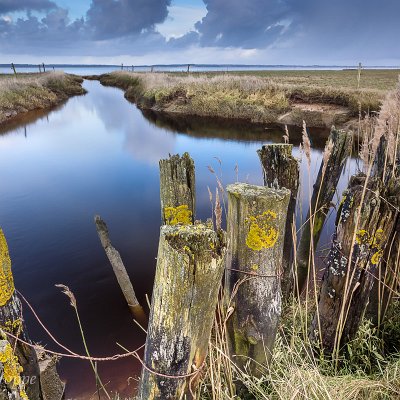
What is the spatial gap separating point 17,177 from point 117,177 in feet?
13.5

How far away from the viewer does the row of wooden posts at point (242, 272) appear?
1502mm

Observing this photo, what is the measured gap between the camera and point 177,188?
271 cm

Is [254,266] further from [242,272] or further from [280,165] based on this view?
[280,165]

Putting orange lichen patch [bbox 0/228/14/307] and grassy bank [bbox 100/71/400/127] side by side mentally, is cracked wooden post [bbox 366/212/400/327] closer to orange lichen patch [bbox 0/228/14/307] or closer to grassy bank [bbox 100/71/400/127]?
orange lichen patch [bbox 0/228/14/307]

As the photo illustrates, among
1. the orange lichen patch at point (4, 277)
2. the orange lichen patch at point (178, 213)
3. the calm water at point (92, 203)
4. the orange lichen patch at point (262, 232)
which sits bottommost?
the calm water at point (92, 203)

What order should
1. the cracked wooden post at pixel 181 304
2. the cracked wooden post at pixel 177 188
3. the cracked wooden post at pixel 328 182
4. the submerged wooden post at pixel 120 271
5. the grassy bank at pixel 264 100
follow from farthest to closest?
the grassy bank at pixel 264 100 → the submerged wooden post at pixel 120 271 → the cracked wooden post at pixel 328 182 → the cracked wooden post at pixel 177 188 → the cracked wooden post at pixel 181 304

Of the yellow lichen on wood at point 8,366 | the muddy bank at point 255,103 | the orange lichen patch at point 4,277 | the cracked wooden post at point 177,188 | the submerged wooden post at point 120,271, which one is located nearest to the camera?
the yellow lichen on wood at point 8,366

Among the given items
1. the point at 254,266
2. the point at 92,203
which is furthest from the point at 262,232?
the point at 92,203

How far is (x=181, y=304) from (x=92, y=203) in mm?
10420

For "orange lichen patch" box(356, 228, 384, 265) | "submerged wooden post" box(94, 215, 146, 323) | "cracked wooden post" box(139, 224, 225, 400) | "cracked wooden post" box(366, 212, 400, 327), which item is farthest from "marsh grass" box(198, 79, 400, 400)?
"submerged wooden post" box(94, 215, 146, 323)

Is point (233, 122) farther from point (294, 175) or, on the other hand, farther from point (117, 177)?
point (294, 175)

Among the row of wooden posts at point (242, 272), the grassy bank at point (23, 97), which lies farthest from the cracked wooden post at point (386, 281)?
the grassy bank at point (23, 97)

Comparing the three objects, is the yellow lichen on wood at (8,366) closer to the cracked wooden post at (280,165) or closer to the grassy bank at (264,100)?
the cracked wooden post at (280,165)

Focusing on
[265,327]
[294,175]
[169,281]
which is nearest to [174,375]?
[169,281]
